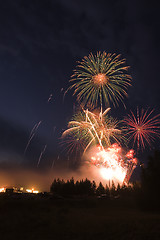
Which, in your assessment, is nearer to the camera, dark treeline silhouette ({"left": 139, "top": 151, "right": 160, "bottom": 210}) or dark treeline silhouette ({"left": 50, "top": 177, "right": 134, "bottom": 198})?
dark treeline silhouette ({"left": 139, "top": 151, "right": 160, "bottom": 210})

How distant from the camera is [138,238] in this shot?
11789mm

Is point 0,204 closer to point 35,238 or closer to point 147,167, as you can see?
point 35,238

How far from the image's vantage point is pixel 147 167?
32969 millimetres

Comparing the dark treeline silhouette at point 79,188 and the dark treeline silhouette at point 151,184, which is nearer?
the dark treeline silhouette at point 151,184

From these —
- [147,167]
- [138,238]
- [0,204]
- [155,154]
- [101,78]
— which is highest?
[101,78]

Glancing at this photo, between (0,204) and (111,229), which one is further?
(0,204)

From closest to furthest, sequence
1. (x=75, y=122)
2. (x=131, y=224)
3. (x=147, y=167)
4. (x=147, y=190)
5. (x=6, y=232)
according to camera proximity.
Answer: (x=6, y=232) < (x=131, y=224) < (x=147, y=190) < (x=147, y=167) < (x=75, y=122)

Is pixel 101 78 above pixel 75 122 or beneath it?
above

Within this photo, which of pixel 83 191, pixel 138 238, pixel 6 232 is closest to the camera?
pixel 138 238

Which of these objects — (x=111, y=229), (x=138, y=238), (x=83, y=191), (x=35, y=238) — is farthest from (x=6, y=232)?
(x=83, y=191)

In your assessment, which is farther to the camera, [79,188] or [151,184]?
[79,188]

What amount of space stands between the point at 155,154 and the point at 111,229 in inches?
912

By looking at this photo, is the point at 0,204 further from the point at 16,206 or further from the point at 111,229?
the point at 111,229

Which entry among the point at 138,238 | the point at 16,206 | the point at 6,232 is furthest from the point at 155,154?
the point at 6,232
